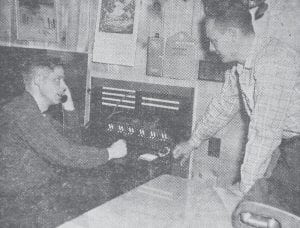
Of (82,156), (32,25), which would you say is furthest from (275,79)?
(32,25)

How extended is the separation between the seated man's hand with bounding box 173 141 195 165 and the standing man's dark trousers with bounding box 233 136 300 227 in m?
0.58

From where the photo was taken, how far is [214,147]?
243 cm

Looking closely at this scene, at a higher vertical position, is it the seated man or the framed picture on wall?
the framed picture on wall

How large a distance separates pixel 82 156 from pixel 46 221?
35cm

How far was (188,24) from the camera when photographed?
2322 mm

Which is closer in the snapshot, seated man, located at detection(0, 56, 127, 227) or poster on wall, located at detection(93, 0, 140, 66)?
seated man, located at detection(0, 56, 127, 227)

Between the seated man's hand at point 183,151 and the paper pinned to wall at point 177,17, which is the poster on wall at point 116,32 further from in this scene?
the seated man's hand at point 183,151

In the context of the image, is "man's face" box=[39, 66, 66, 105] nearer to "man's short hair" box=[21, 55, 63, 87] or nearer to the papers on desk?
"man's short hair" box=[21, 55, 63, 87]

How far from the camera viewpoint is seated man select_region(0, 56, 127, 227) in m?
1.72

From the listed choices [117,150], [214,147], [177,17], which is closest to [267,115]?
[117,150]

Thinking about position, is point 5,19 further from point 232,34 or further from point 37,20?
point 232,34

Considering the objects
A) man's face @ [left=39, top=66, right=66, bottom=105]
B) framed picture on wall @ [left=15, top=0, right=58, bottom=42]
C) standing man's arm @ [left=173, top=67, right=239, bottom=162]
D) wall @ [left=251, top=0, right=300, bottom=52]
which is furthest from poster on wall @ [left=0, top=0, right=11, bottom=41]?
wall @ [left=251, top=0, right=300, bottom=52]

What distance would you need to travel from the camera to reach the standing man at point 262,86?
4.77ft

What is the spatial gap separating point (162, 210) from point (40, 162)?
93cm
